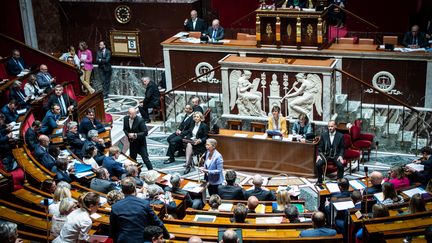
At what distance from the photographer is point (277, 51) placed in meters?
14.6

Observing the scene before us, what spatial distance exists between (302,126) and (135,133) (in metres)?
3.16

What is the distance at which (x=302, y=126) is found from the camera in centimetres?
1222

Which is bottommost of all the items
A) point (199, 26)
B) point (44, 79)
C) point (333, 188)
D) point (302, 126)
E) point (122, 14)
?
point (333, 188)

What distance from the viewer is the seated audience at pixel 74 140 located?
11648 millimetres

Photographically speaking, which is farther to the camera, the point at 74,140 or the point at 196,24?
the point at 196,24

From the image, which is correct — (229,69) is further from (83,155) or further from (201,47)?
(83,155)

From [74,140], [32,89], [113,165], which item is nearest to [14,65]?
[32,89]

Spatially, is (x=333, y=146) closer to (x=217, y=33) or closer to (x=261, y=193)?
(x=261, y=193)

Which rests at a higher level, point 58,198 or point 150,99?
point 58,198

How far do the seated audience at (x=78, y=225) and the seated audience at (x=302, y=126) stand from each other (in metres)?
5.78

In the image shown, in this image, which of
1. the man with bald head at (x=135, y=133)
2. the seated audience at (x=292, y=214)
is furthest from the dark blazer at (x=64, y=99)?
the seated audience at (x=292, y=214)

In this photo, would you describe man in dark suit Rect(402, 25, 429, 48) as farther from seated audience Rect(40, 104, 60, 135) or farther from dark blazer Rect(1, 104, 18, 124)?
dark blazer Rect(1, 104, 18, 124)

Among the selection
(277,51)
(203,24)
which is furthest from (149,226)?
(203,24)

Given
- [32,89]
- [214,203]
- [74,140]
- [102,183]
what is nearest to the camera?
[214,203]
